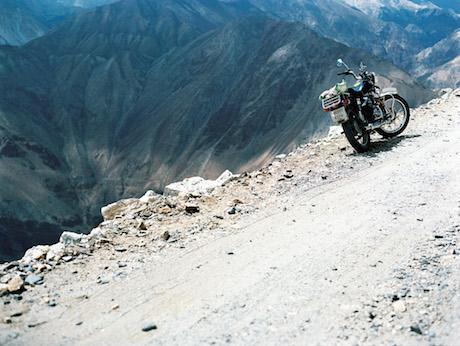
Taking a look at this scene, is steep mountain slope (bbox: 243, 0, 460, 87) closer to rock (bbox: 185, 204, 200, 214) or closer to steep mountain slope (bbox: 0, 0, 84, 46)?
steep mountain slope (bbox: 0, 0, 84, 46)

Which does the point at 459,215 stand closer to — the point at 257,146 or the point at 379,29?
the point at 257,146

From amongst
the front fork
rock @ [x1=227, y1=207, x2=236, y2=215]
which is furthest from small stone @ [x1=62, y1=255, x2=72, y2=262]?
the front fork

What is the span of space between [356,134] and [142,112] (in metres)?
60.0

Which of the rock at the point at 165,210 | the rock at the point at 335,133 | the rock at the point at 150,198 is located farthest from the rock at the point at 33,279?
the rock at the point at 335,133

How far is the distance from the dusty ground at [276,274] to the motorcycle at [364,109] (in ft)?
6.46

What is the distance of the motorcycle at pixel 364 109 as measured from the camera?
878 centimetres

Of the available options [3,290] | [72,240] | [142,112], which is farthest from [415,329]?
[142,112]

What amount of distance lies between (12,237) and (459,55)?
132 metres

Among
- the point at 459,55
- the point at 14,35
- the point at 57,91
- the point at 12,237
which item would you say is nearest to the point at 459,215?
the point at 12,237

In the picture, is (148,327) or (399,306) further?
(148,327)

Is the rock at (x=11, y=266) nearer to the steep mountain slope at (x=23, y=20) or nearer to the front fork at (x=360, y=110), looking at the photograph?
the front fork at (x=360, y=110)

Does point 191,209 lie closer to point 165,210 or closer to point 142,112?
point 165,210

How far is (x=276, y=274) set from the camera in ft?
14.0

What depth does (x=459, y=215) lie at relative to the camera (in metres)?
5.03
